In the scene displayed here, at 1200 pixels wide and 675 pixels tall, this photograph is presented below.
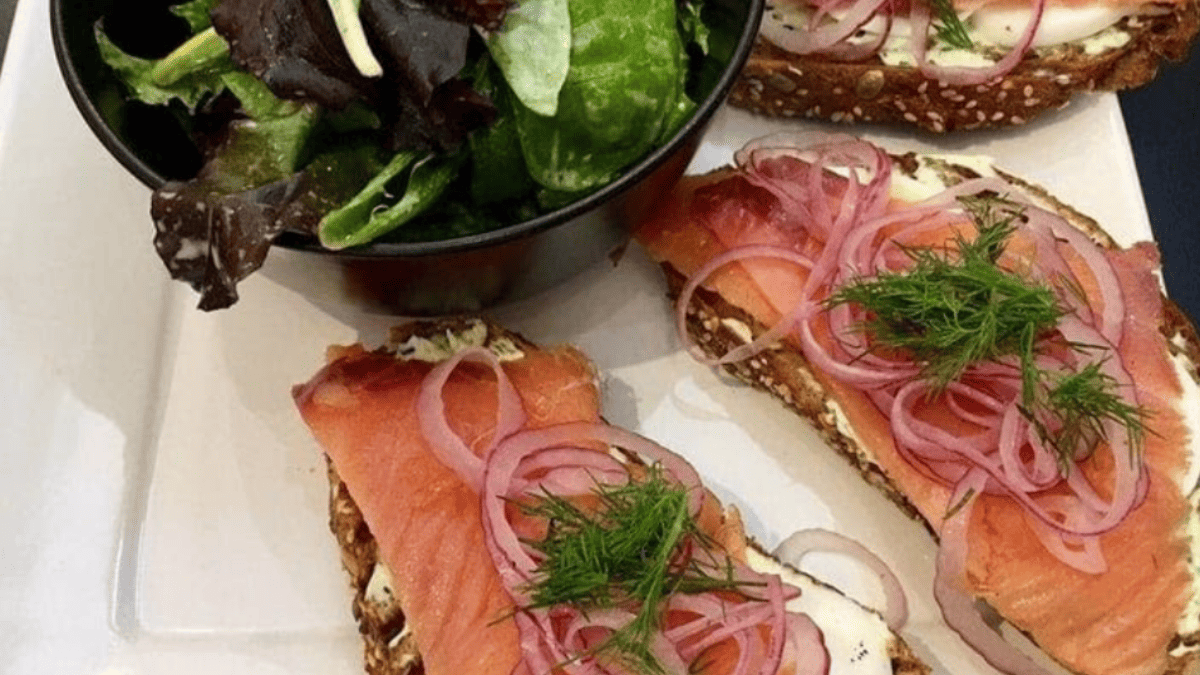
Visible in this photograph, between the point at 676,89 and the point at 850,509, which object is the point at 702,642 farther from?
the point at 676,89

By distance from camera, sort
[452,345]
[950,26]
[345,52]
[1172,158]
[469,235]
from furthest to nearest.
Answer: [1172,158], [950,26], [452,345], [469,235], [345,52]

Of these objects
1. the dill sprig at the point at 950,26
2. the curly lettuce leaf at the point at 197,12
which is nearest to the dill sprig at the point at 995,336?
the dill sprig at the point at 950,26

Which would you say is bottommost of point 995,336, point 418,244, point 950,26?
point 418,244

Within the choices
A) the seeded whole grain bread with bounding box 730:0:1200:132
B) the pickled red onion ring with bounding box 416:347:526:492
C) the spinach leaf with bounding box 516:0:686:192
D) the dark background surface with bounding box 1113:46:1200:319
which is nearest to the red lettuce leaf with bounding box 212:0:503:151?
the spinach leaf with bounding box 516:0:686:192

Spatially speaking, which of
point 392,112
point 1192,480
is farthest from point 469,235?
point 1192,480

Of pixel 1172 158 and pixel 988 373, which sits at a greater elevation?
pixel 1172 158

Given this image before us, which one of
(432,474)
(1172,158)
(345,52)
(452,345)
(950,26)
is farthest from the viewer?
(1172,158)

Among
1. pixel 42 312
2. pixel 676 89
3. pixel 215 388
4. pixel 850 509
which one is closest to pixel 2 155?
pixel 42 312

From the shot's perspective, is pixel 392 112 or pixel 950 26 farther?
pixel 950 26

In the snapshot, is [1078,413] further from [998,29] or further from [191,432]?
[191,432]
